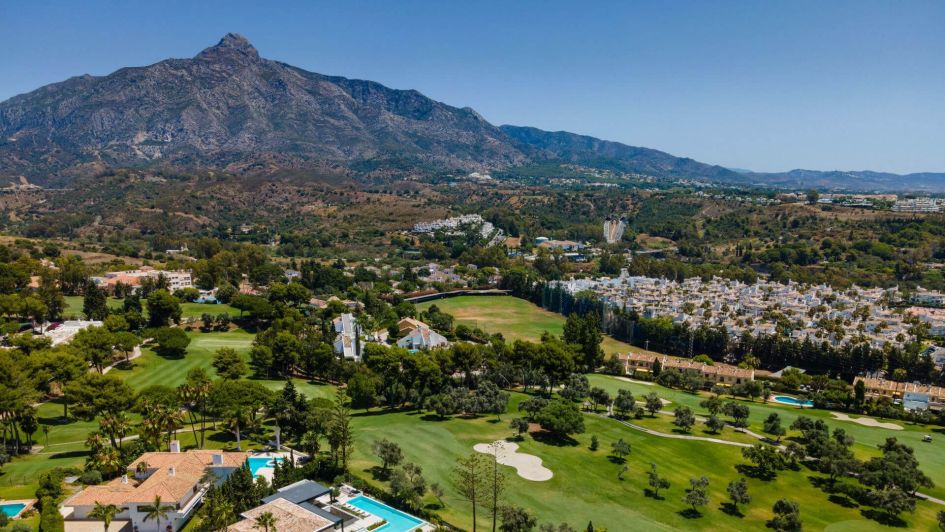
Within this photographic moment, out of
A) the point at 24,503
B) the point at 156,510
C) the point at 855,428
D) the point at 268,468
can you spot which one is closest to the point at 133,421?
the point at 24,503

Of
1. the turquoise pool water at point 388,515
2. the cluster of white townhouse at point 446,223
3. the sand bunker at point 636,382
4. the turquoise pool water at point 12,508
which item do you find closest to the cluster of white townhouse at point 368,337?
the sand bunker at point 636,382

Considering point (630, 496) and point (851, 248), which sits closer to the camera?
point (630, 496)

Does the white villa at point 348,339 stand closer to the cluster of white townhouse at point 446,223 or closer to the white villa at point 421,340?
the white villa at point 421,340

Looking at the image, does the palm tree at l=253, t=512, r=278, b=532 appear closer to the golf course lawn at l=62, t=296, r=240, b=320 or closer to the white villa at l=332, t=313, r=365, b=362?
the white villa at l=332, t=313, r=365, b=362

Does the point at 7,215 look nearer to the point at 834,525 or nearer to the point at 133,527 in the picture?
the point at 133,527

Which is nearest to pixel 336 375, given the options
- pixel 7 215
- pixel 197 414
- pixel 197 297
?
pixel 197 414

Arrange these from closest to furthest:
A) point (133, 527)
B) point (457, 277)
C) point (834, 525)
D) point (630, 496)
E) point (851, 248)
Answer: point (133, 527) → point (834, 525) → point (630, 496) → point (457, 277) → point (851, 248)
